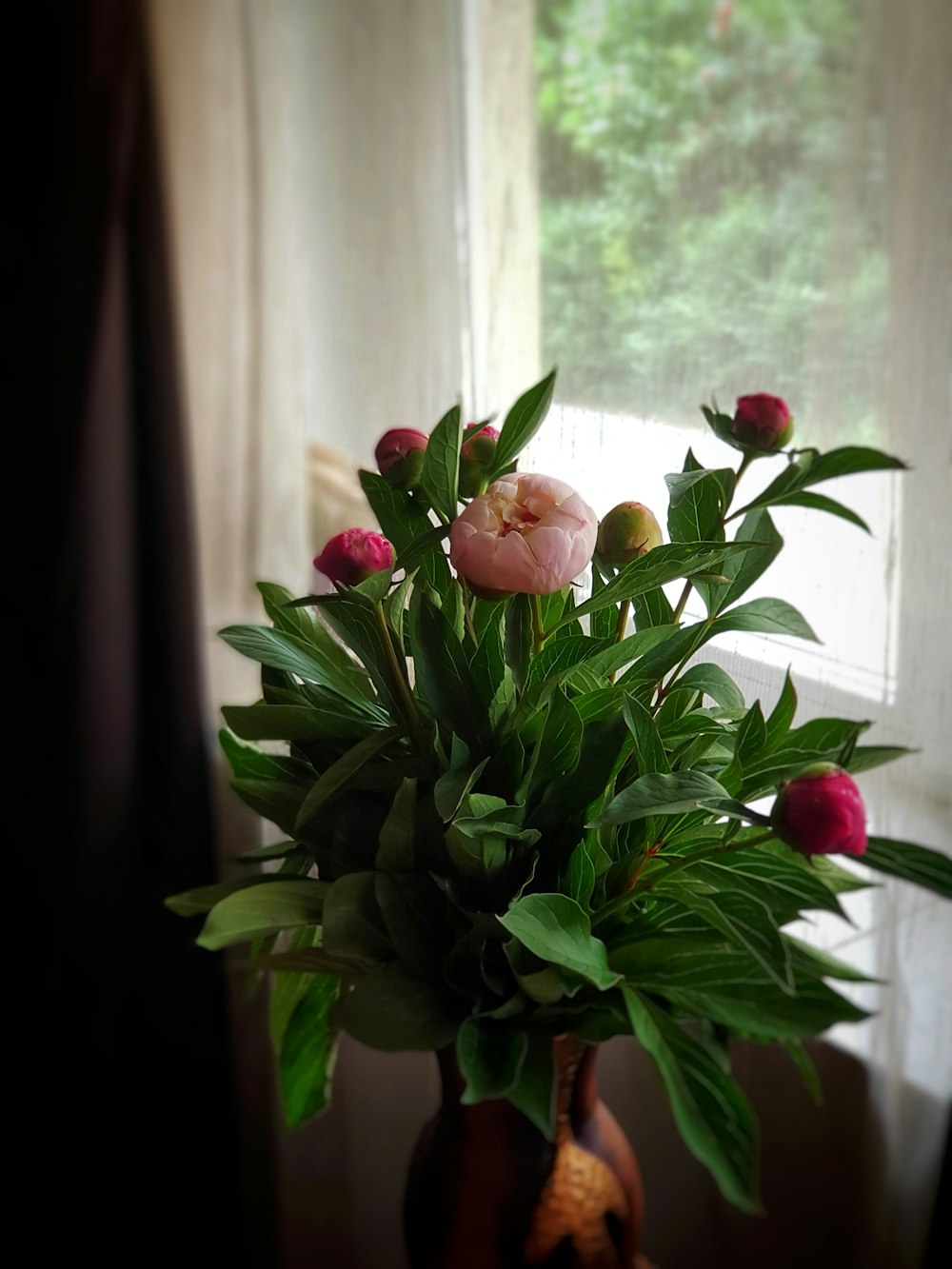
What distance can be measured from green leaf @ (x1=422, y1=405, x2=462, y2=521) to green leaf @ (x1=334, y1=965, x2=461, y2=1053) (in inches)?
8.6

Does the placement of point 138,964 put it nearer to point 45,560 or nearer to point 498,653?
point 45,560

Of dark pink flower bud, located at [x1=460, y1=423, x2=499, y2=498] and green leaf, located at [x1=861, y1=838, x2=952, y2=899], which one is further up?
dark pink flower bud, located at [x1=460, y1=423, x2=499, y2=498]

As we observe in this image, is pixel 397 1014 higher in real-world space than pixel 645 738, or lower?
lower

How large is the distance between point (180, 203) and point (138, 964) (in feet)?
3.15

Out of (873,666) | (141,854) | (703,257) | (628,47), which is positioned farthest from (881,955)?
(141,854)

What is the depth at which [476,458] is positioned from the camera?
56 cm

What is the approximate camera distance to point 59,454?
146 centimetres

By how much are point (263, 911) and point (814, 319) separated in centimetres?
52

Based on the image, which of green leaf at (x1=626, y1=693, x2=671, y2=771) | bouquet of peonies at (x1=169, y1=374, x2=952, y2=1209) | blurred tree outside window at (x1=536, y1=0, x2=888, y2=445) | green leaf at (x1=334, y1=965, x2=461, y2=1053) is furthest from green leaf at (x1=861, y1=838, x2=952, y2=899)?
blurred tree outside window at (x1=536, y1=0, x2=888, y2=445)

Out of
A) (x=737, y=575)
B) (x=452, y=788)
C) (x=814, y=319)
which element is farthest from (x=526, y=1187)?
(x=814, y=319)

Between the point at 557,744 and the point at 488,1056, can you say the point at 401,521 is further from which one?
the point at 488,1056

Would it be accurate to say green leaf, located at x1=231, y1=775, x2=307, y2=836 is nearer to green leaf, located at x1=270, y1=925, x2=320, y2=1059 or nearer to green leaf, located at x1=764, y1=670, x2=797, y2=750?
green leaf, located at x1=270, y1=925, x2=320, y2=1059

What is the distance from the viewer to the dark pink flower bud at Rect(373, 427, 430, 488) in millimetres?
550

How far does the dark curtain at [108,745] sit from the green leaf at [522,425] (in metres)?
0.93
